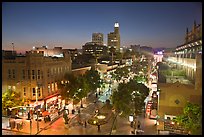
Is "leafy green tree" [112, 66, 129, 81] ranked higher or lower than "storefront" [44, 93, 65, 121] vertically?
higher

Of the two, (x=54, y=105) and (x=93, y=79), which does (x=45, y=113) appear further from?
(x=93, y=79)

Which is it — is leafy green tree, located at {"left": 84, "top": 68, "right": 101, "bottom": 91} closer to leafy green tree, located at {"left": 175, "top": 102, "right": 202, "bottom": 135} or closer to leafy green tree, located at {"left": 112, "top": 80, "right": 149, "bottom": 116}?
leafy green tree, located at {"left": 112, "top": 80, "right": 149, "bottom": 116}

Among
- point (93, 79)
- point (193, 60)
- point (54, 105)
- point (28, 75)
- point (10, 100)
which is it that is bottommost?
point (54, 105)

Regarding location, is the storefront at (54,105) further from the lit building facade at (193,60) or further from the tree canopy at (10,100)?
the lit building facade at (193,60)

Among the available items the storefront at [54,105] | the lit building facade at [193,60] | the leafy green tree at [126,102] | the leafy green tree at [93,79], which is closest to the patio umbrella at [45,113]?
the storefront at [54,105]

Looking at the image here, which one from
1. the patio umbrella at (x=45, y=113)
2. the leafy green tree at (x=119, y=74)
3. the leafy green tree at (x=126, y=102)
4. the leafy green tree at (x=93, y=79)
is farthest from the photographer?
the leafy green tree at (x=119, y=74)

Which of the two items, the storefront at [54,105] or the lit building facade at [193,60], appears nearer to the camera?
the lit building facade at [193,60]

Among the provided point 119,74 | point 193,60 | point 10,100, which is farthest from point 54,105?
point 119,74

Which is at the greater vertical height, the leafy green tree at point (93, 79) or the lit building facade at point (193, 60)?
the lit building facade at point (193, 60)

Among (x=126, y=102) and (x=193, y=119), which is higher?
(x=193, y=119)

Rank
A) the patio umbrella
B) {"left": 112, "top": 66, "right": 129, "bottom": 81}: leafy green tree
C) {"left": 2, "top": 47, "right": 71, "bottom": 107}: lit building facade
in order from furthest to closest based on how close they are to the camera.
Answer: {"left": 112, "top": 66, "right": 129, "bottom": 81}: leafy green tree → {"left": 2, "top": 47, "right": 71, "bottom": 107}: lit building facade → the patio umbrella

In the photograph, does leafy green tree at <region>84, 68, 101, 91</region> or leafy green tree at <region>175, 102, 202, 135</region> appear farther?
leafy green tree at <region>84, 68, 101, 91</region>

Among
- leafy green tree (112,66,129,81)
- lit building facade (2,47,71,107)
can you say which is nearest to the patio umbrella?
lit building facade (2,47,71,107)

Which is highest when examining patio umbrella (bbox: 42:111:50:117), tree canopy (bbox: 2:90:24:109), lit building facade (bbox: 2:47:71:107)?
lit building facade (bbox: 2:47:71:107)
